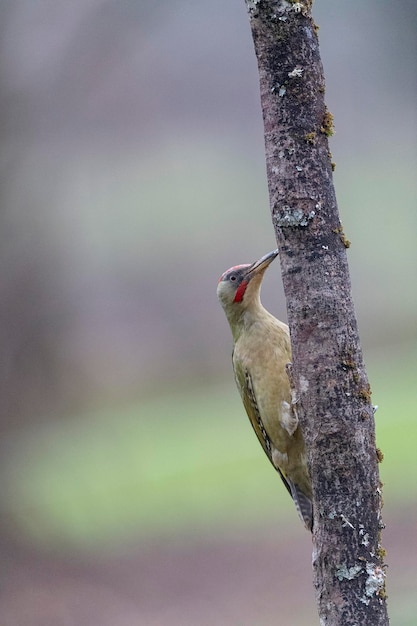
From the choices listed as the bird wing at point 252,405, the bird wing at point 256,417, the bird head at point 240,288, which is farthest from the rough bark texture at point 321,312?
the bird head at point 240,288

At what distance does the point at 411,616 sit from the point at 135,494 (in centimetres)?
388

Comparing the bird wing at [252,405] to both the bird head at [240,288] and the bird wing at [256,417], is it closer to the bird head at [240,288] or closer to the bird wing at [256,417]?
the bird wing at [256,417]

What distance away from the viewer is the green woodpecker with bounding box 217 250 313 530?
3846 mm

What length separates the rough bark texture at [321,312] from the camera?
96.7 inches

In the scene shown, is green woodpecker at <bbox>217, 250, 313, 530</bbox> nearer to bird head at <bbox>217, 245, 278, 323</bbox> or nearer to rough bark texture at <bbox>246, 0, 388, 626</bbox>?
bird head at <bbox>217, 245, 278, 323</bbox>

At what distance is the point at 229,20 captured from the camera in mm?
10438

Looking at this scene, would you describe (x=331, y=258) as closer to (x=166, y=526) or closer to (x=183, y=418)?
(x=166, y=526)

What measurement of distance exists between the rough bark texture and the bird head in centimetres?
155

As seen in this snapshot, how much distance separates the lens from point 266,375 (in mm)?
3881

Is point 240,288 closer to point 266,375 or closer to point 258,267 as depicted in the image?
point 258,267

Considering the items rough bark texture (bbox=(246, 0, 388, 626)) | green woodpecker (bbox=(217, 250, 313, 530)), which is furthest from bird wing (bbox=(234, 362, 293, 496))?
rough bark texture (bbox=(246, 0, 388, 626))

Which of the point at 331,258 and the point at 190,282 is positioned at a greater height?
the point at 190,282

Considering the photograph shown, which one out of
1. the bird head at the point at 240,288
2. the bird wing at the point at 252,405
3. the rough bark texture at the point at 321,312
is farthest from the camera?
the bird head at the point at 240,288

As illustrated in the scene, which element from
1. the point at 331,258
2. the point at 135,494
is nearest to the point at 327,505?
the point at 331,258
